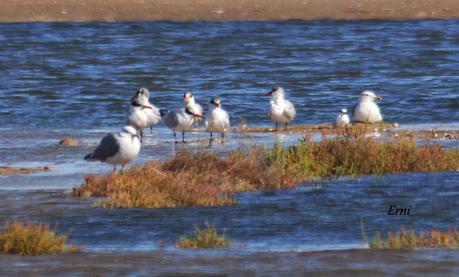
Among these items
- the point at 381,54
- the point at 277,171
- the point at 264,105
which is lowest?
the point at 277,171

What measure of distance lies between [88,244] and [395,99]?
1775 centimetres

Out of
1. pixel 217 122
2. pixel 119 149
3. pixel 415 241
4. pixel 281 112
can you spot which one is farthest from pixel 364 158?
pixel 281 112

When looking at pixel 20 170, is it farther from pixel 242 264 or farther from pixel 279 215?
pixel 242 264

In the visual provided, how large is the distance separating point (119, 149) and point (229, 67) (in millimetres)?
21630

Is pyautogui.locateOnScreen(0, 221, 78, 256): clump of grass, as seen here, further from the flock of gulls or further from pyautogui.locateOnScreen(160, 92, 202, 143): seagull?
pyautogui.locateOnScreen(160, 92, 202, 143): seagull

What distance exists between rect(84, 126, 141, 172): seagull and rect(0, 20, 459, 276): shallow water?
0.55 m

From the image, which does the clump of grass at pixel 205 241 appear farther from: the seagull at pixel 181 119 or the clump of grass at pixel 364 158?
the seagull at pixel 181 119

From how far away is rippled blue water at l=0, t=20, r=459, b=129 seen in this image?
29234mm

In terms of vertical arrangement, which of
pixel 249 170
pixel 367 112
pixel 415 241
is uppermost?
pixel 367 112

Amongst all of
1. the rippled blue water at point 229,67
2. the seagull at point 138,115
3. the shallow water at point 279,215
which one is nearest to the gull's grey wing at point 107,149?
the shallow water at point 279,215

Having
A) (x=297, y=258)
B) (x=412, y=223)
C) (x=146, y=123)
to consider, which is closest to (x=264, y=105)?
(x=146, y=123)

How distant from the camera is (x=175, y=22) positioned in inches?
2015

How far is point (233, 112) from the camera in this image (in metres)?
28.5

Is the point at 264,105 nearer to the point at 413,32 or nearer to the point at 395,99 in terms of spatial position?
the point at 395,99
